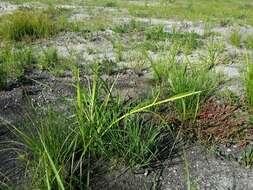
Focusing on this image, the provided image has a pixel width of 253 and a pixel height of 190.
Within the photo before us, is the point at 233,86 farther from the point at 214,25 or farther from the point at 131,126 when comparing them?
the point at 214,25

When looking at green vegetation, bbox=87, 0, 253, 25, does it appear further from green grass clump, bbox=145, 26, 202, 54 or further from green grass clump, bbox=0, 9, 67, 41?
green grass clump, bbox=0, 9, 67, 41

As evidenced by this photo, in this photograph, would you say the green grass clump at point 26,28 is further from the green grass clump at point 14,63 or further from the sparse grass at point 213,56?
the sparse grass at point 213,56

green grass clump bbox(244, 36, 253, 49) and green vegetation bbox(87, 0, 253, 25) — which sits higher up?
green vegetation bbox(87, 0, 253, 25)

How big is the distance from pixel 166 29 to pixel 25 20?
11.4 ft

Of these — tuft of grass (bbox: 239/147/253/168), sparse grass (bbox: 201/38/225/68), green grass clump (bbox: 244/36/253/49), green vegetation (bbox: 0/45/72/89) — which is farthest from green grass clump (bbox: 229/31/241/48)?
tuft of grass (bbox: 239/147/253/168)

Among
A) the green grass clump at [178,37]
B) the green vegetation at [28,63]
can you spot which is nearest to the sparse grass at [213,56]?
the green grass clump at [178,37]

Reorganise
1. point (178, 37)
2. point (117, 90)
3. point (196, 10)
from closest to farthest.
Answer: point (117, 90) < point (178, 37) < point (196, 10)

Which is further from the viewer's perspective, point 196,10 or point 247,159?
point 196,10

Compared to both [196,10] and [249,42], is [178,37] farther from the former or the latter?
[196,10]

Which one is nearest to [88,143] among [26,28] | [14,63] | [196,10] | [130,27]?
[14,63]

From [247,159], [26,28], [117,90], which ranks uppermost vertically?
[26,28]

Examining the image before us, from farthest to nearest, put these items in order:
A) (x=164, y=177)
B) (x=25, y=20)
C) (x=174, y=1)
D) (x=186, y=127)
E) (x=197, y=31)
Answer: (x=174, y=1)
(x=197, y=31)
(x=25, y=20)
(x=186, y=127)
(x=164, y=177)

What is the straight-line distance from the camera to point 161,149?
423cm

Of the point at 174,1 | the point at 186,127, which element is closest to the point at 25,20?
the point at 186,127
